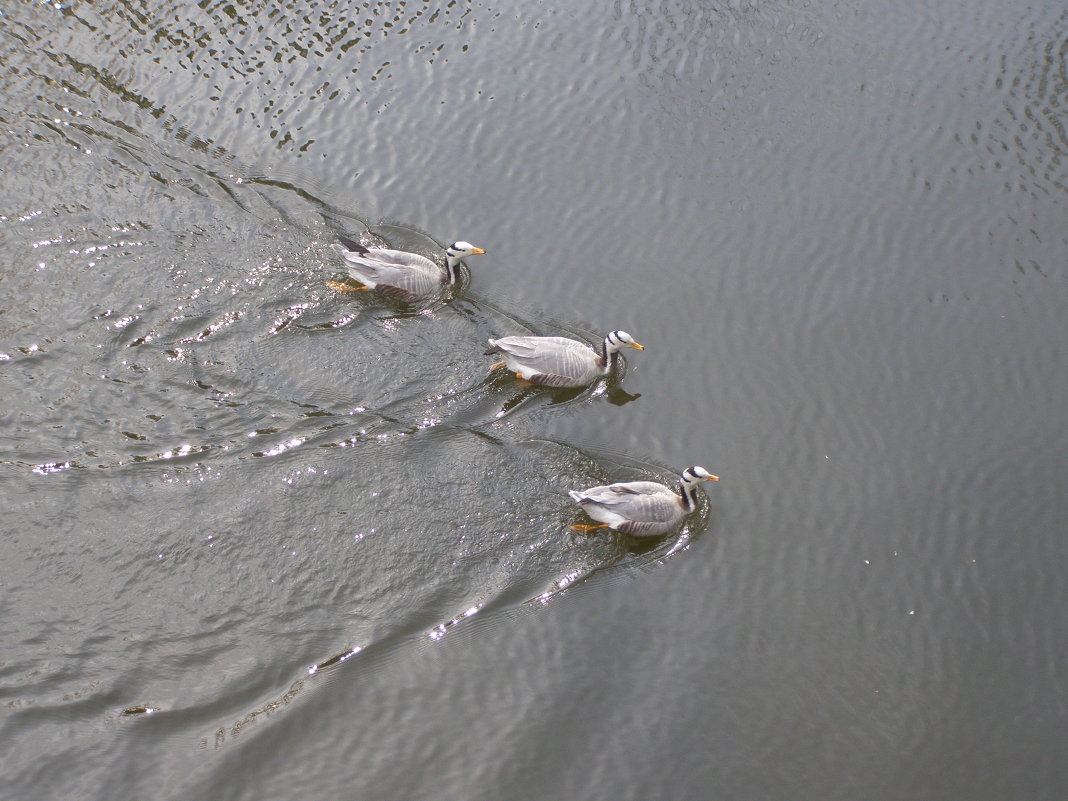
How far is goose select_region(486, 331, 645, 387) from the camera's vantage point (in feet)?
37.9

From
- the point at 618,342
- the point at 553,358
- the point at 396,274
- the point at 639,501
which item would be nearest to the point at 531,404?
the point at 553,358

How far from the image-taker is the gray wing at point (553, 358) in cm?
1153

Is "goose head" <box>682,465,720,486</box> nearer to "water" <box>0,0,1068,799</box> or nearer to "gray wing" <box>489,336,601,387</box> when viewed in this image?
"water" <box>0,0,1068,799</box>

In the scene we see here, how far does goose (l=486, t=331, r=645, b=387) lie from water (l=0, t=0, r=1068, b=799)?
259 millimetres

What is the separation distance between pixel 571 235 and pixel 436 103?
382 cm

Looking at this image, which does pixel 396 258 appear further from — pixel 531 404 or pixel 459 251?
pixel 531 404

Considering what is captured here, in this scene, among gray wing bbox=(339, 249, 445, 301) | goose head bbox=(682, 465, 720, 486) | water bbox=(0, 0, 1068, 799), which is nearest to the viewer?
water bbox=(0, 0, 1068, 799)

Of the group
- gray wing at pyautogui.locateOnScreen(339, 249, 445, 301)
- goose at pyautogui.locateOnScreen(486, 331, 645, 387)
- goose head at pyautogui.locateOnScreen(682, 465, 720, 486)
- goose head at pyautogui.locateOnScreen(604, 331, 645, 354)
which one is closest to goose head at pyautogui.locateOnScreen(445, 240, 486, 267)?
gray wing at pyautogui.locateOnScreen(339, 249, 445, 301)

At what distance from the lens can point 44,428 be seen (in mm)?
10375

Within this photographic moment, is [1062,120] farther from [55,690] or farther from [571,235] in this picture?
[55,690]

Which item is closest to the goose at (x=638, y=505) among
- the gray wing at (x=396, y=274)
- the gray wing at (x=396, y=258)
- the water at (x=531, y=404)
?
the water at (x=531, y=404)

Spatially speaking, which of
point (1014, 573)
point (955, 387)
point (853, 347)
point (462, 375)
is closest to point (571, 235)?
point (462, 375)

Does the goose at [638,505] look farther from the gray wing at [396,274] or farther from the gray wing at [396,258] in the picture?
the gray wing at [396,258]

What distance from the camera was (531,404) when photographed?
1158 centimetres
